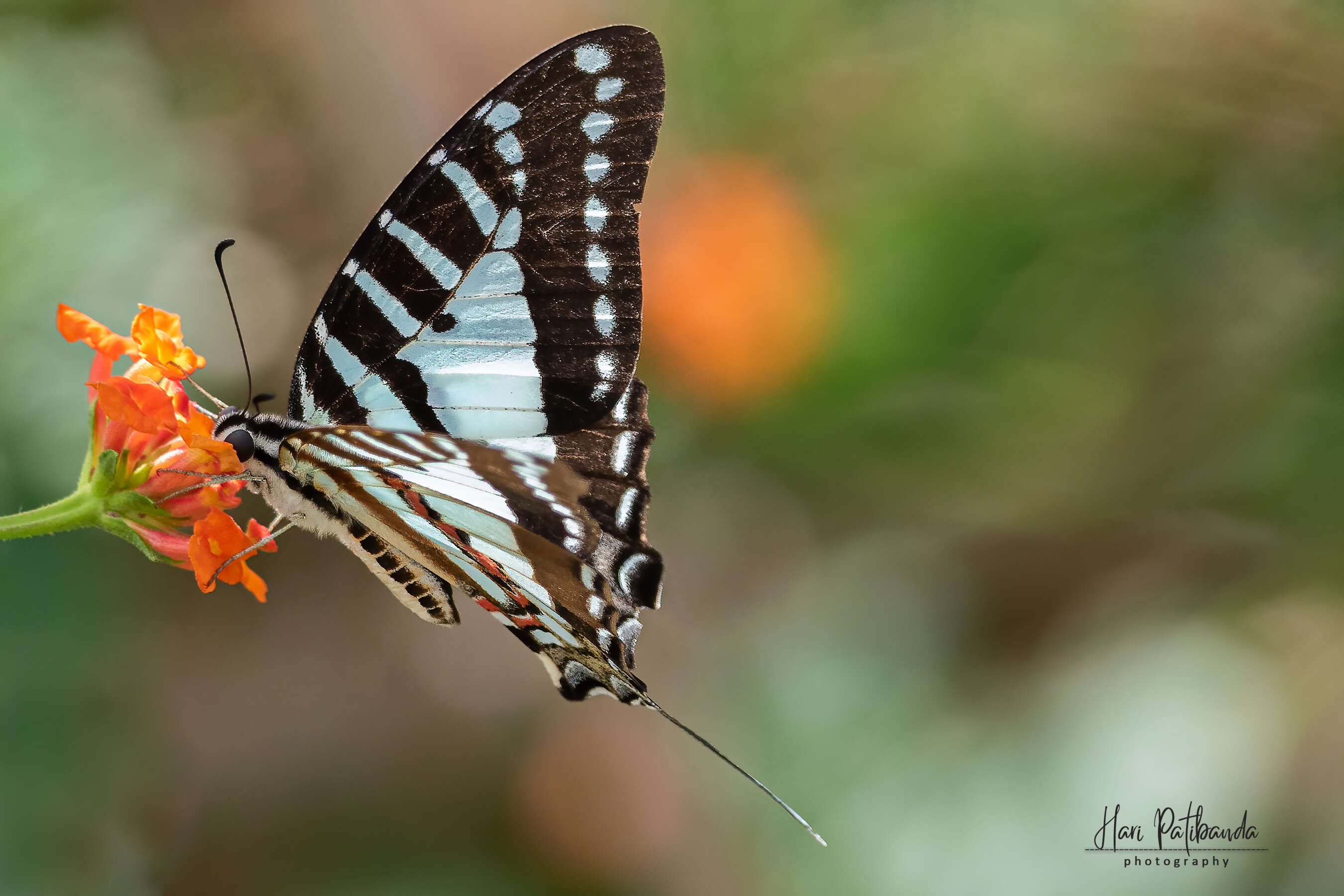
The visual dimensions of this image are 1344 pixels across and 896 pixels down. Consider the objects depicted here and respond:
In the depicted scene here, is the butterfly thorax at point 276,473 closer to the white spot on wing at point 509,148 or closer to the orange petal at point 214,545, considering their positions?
the orange petal at point 214,545

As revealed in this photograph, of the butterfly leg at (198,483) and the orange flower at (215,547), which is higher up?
the butterfly leg at (198,483)

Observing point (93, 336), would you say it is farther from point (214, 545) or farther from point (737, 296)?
point (737, 296)

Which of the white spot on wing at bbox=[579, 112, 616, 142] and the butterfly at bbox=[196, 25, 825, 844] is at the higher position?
the white spot on wing at bbox=[579, 112, 616, 142]

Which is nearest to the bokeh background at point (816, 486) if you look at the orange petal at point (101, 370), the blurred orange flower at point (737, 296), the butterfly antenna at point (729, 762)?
the blurred orange flower at point (737, 296)

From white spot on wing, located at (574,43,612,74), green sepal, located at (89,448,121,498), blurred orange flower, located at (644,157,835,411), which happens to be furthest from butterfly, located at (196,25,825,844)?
blurred orange flower, located at (644,157,835,411)

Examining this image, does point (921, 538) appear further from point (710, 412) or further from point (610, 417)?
point (610, 417)

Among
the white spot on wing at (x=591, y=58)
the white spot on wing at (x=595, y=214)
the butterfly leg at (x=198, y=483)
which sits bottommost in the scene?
the butterfly leg at (x=198, y=483)

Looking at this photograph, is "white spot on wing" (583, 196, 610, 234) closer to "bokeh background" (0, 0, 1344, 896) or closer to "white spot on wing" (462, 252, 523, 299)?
"white spot on wing" (462, 252, 523, 299)

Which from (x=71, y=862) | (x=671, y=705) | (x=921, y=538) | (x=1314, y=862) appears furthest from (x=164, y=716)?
→ (x=1314, y=862)
